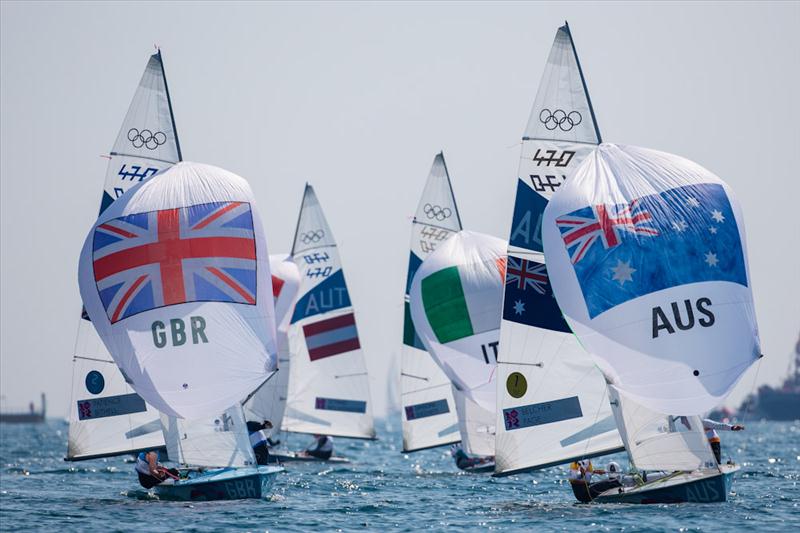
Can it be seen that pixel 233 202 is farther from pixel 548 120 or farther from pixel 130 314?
pixel 548 120

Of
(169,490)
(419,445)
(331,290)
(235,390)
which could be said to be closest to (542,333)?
(235,390)

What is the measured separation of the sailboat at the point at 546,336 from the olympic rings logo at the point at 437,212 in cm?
1518

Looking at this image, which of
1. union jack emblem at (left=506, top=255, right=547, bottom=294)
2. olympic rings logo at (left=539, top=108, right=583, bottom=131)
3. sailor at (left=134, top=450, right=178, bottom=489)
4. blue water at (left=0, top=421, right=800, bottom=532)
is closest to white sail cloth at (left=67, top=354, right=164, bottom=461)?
blue water at (left=0, top=421, right=800, bottom=532)

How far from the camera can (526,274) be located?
93.2 feet

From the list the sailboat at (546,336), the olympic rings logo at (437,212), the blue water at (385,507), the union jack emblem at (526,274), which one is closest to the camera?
the blue water at (385,507)

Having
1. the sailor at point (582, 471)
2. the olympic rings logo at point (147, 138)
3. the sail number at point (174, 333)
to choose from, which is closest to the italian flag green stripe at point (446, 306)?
the sailor at point (582, 471)

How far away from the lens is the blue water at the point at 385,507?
2420cm

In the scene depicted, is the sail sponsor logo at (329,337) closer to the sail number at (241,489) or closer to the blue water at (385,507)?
the blue water at (385,507)

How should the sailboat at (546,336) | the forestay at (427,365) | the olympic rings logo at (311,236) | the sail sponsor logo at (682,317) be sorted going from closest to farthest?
1. the sail sponsor logo at (682,317)
2. the sailboat at (546,336)
3. the forestay at (427,365)
4. the olympic rings logo at (311,236)

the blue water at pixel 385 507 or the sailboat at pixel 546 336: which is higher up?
the sailboat at pixel 546 336

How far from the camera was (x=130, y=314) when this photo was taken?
1085 inches

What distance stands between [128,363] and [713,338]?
40.7 feet

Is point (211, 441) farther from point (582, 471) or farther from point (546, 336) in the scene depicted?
point (582, 471)

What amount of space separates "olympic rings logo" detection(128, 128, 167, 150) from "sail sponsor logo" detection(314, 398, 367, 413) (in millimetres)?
16156
